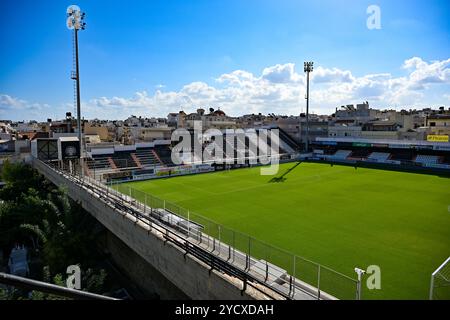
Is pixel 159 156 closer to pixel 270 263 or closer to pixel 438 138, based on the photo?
pixel 270 263

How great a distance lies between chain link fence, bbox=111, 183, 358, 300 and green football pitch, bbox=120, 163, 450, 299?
8.08 feet

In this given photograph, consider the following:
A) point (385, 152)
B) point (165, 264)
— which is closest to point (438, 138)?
point (385, 152)

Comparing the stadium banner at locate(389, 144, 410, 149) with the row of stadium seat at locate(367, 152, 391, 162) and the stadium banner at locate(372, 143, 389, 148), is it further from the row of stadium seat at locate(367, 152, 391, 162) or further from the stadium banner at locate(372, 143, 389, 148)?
the row of stadium seat at locate(367, 152, 391, 162)

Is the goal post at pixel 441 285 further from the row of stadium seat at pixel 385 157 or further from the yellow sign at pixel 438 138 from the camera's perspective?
the yellow sign at pixel 438 138

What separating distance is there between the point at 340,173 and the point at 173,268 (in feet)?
107

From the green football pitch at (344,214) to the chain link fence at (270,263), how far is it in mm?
2464

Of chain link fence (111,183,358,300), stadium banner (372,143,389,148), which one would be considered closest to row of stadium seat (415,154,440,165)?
stadium banner (372,143,389,148)

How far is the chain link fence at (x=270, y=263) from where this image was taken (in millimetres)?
8820

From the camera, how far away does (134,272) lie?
A: 17484mm

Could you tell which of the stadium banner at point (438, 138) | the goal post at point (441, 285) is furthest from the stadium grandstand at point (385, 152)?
the goal post at point (441, 285)

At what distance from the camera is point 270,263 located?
10664mm

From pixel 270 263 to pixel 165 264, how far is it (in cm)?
436

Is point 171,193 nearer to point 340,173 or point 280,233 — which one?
point 280,233
